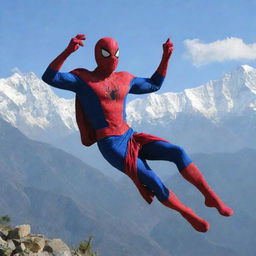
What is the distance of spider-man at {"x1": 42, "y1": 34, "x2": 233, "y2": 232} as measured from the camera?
743 centimetres

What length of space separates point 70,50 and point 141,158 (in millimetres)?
1994

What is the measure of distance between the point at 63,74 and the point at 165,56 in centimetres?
192

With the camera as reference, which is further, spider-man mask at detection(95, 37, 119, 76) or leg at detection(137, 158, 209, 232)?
spider-man mask at detection(95, 37, 119, 76)

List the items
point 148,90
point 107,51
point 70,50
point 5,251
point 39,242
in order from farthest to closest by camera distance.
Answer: point 39,242, point 5,251, point 148,90, point 107,51, point 70,50

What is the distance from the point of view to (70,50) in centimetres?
720

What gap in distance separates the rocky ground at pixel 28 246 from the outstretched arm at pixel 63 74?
183 inches

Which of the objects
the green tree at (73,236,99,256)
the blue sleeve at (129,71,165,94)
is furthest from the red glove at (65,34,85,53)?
the green tree at (73,236,99,256)

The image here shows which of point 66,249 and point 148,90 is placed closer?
point 148,90

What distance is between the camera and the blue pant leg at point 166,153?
7.56 meters

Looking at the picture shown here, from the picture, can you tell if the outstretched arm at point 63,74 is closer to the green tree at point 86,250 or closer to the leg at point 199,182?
the leg at point 199,182

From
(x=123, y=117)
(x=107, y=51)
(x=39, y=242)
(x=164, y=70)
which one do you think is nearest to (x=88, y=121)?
(x=123, y=117)

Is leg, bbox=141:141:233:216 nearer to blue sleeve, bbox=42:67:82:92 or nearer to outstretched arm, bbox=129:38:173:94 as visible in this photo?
outstretched arm, bbox=129:38:173:94

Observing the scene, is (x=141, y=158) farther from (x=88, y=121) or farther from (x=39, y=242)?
(x=39, y=242)

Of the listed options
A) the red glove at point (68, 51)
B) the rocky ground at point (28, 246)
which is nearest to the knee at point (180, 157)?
the red glove at point (68, 51)
